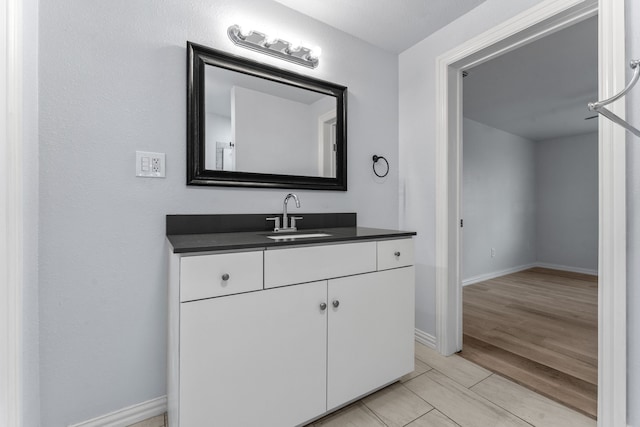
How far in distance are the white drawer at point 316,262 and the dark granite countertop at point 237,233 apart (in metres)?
0.04

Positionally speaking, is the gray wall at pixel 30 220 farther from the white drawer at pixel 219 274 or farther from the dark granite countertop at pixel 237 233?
the white drawer at pixel 219 274

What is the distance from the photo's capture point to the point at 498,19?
5.71 ft

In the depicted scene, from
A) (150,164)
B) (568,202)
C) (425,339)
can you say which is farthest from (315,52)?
(568,202)

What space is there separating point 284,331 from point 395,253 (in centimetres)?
71

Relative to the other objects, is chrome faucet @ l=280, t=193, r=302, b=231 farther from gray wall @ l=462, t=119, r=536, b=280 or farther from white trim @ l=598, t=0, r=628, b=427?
gray wall @ l=462, t=119, r=536, b=280

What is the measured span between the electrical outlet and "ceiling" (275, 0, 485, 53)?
3.95 feet

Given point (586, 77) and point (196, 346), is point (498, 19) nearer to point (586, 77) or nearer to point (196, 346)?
point (586, 77)

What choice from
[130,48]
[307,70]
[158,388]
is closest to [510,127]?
[307,70]

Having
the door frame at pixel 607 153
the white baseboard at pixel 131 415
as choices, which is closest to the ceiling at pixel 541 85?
the door frame at pixel 607 153

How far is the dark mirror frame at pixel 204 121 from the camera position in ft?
4.93

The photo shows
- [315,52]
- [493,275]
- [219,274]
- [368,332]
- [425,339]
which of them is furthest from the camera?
[493,275]

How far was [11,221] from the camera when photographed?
0.97m

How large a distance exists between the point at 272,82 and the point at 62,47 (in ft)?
3.15

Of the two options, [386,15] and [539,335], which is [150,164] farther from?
[539,335]
